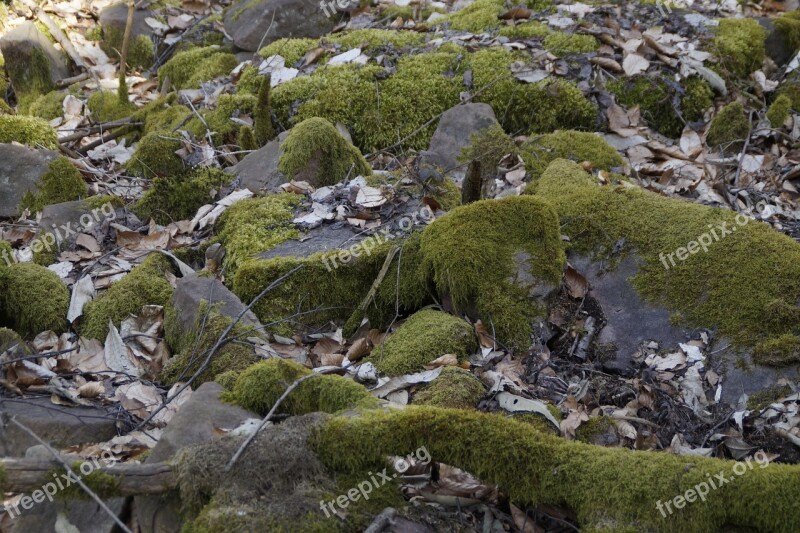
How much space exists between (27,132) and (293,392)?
4821mm

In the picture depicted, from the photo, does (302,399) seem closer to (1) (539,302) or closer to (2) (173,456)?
(2) (173,456)

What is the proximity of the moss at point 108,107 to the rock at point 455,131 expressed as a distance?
3.56m

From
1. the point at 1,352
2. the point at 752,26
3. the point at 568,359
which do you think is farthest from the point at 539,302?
the point at 752,26

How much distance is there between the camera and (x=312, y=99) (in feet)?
23.1

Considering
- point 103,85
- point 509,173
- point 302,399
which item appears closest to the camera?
point 302,399

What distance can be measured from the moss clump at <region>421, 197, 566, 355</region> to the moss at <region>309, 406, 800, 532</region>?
51.3 inches

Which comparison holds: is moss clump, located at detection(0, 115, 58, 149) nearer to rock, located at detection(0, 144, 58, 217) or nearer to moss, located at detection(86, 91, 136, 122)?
rock, located at detection(0, 144, 58, 217)

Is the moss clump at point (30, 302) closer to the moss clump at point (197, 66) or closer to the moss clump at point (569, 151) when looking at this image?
the moss clump at point (569, 151)

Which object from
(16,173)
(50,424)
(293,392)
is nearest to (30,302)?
(50,424)

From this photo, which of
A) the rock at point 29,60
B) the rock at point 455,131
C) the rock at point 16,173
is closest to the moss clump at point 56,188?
the rock at point 16,173

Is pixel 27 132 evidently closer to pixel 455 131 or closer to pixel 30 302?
pixel 30 302

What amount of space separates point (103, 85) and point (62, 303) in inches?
189

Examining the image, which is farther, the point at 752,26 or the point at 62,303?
the point at 752,26

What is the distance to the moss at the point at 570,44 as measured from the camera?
23.4ft
